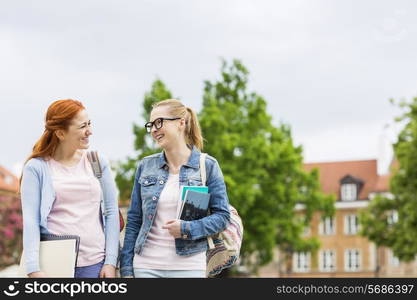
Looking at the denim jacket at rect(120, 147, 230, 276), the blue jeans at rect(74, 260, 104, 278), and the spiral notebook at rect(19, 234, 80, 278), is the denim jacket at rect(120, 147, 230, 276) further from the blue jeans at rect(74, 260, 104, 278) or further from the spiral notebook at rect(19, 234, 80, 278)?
the spiral notebook at rect(19, 234, 80, 278)

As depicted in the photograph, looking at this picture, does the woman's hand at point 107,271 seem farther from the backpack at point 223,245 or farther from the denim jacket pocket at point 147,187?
the backpack at point 223,245

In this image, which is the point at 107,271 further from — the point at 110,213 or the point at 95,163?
the point at 95,163

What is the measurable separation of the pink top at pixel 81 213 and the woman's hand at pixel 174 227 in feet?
1.23

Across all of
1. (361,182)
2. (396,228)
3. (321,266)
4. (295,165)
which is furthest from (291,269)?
(396,228)

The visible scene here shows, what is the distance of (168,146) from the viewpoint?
4996 millimetres

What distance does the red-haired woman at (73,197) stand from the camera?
15.9ft

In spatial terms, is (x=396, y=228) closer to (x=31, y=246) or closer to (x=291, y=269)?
(x=31, y=246)

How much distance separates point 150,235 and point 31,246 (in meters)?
0.63

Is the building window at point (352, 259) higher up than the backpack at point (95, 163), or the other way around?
the building window at point (352, 259)

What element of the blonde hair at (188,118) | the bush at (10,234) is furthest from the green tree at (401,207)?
the blonde hair at (188,118)

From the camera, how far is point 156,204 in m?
4.90

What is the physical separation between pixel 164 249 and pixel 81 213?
485mm

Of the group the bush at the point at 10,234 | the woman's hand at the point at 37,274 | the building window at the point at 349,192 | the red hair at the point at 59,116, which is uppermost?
the building window at the point at 349,192

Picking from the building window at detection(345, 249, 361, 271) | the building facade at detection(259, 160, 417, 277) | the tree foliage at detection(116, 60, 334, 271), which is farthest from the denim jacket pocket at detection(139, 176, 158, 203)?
the building window at detection(345, 249, 361, 271)
